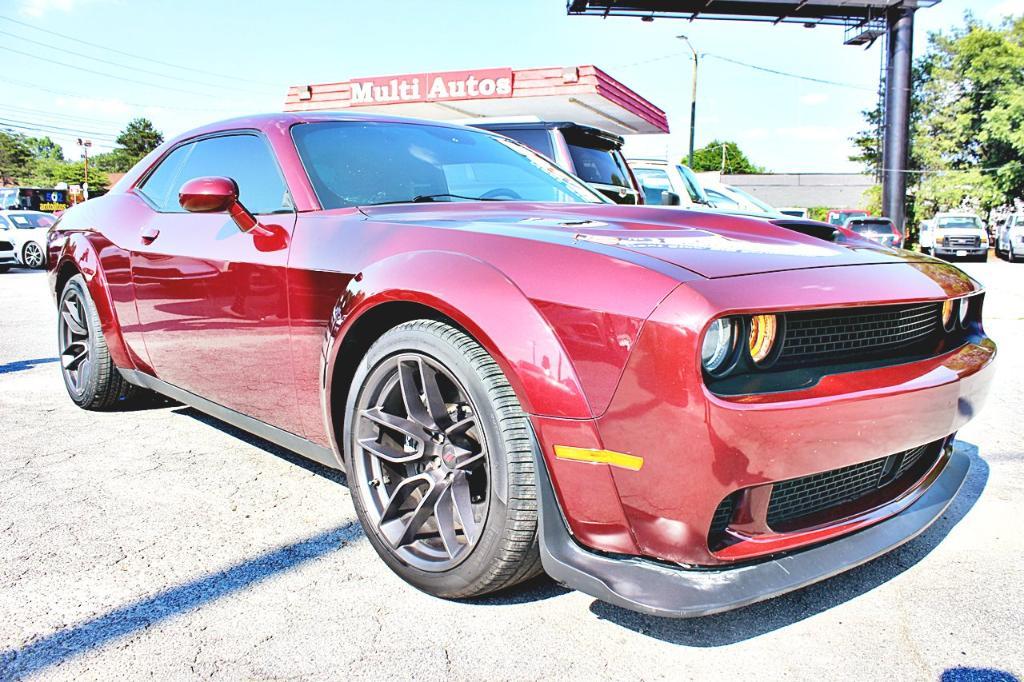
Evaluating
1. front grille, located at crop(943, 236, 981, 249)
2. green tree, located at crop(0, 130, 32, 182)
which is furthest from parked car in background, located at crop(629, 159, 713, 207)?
green tree, located at crop(0, 130, 32, 182)

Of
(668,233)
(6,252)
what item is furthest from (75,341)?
(6,252)

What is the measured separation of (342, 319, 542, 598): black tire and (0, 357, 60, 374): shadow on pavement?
4208 millimetres

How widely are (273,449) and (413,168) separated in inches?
57.2

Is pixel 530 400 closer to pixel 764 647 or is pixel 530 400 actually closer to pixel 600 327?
pixel 600 327

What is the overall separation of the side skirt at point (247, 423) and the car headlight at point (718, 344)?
50.9 inches

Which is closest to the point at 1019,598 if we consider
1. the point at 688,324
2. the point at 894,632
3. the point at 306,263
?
the point at 894,632

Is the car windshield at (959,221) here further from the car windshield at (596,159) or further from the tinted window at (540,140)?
the tinted window at (540,140)

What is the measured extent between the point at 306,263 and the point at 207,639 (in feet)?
3.74

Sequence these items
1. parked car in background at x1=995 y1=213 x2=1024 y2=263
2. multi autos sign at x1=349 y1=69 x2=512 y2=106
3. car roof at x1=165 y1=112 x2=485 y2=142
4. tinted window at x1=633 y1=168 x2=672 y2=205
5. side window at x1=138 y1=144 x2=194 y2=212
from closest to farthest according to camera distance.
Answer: car roof at x1=165 y1=112 x2=485 y2=142
side window at x1=138 y1=144 x2=194 y2=212
tinted window at x1=633 y1=168 x2=672 y2=205
multi autos sign at x1=349 y1=69 x2=512 y2=106
parked car in background at x1=995 y1=213 x2=1024 y2=263

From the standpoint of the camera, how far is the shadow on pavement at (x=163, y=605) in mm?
1826

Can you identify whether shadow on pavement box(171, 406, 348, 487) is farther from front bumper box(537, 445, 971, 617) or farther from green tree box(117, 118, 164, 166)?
green tree box(117, 118, 164, 166)

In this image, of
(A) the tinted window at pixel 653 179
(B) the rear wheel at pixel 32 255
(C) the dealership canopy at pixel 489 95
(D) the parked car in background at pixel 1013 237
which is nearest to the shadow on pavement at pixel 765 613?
(A) the tinted window at pixel 653 179

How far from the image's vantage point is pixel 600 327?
167 centimetres

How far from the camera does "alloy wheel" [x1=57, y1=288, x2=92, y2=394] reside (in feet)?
13.1
